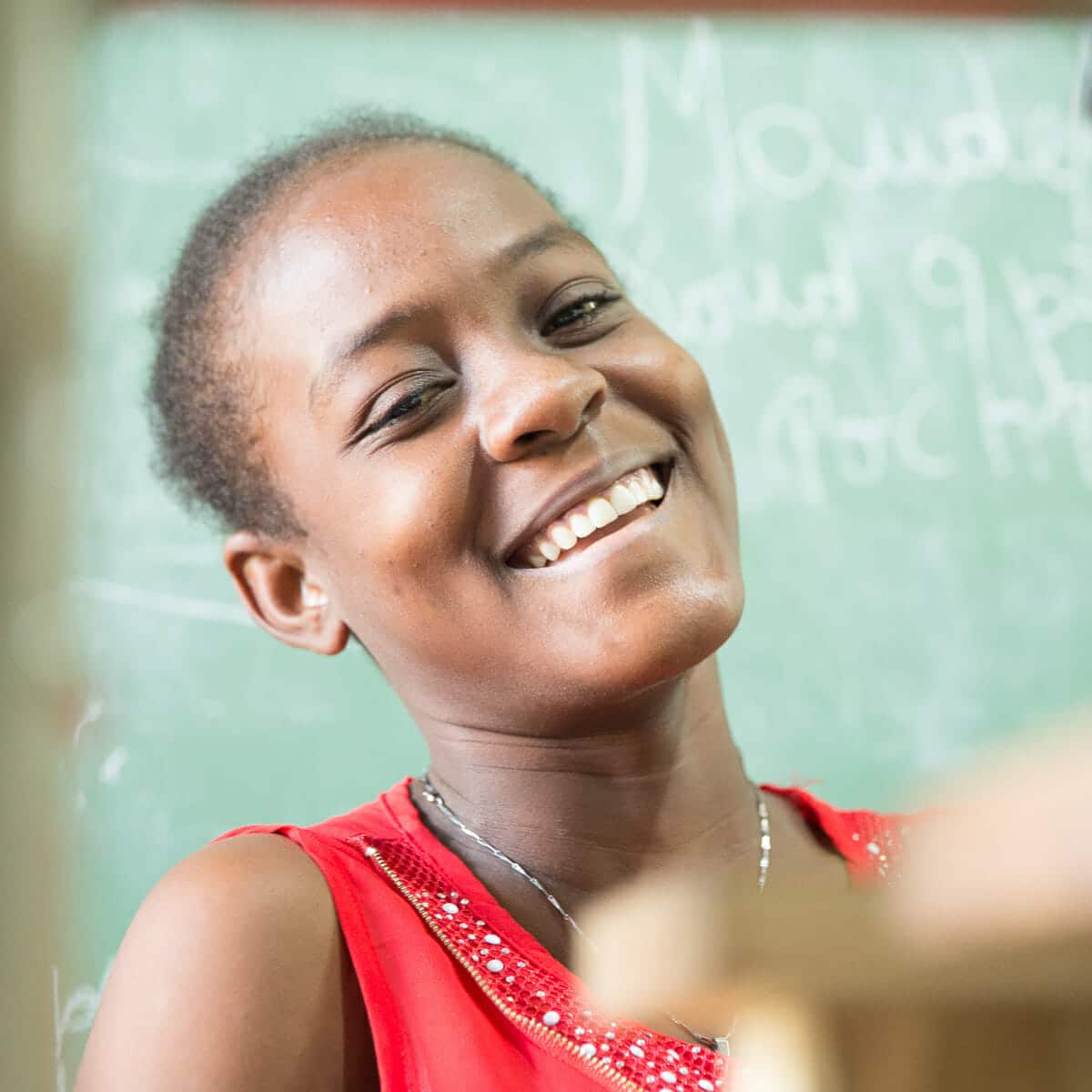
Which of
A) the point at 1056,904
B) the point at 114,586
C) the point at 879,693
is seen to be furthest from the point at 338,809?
the point at 1056,904

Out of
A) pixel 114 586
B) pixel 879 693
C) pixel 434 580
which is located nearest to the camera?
pixel 434 580

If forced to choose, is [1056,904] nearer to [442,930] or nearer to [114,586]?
[442,930]

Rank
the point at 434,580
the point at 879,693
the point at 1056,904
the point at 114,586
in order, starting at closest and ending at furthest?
the point at 1056,904 → the point at 434,580 → the point at 114,586 → the point at 879,693

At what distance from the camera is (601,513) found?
2.23 ft

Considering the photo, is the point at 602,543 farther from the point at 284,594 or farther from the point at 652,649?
the point at 284,594

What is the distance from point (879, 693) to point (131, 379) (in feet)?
2.32

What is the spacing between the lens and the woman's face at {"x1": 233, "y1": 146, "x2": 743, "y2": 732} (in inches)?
26.4

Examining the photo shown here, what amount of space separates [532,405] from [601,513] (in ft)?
0.22

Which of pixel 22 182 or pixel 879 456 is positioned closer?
pixel 22 182

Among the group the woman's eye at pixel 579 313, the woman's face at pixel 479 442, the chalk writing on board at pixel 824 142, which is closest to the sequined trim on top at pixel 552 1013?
the woman's face at pixel 479 442

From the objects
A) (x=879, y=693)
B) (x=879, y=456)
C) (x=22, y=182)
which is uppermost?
(x=22, y=182)

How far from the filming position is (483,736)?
75cm

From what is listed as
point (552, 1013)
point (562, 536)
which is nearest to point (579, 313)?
point (562, 536)

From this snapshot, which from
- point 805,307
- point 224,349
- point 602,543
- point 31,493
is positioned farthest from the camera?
point 805,307
